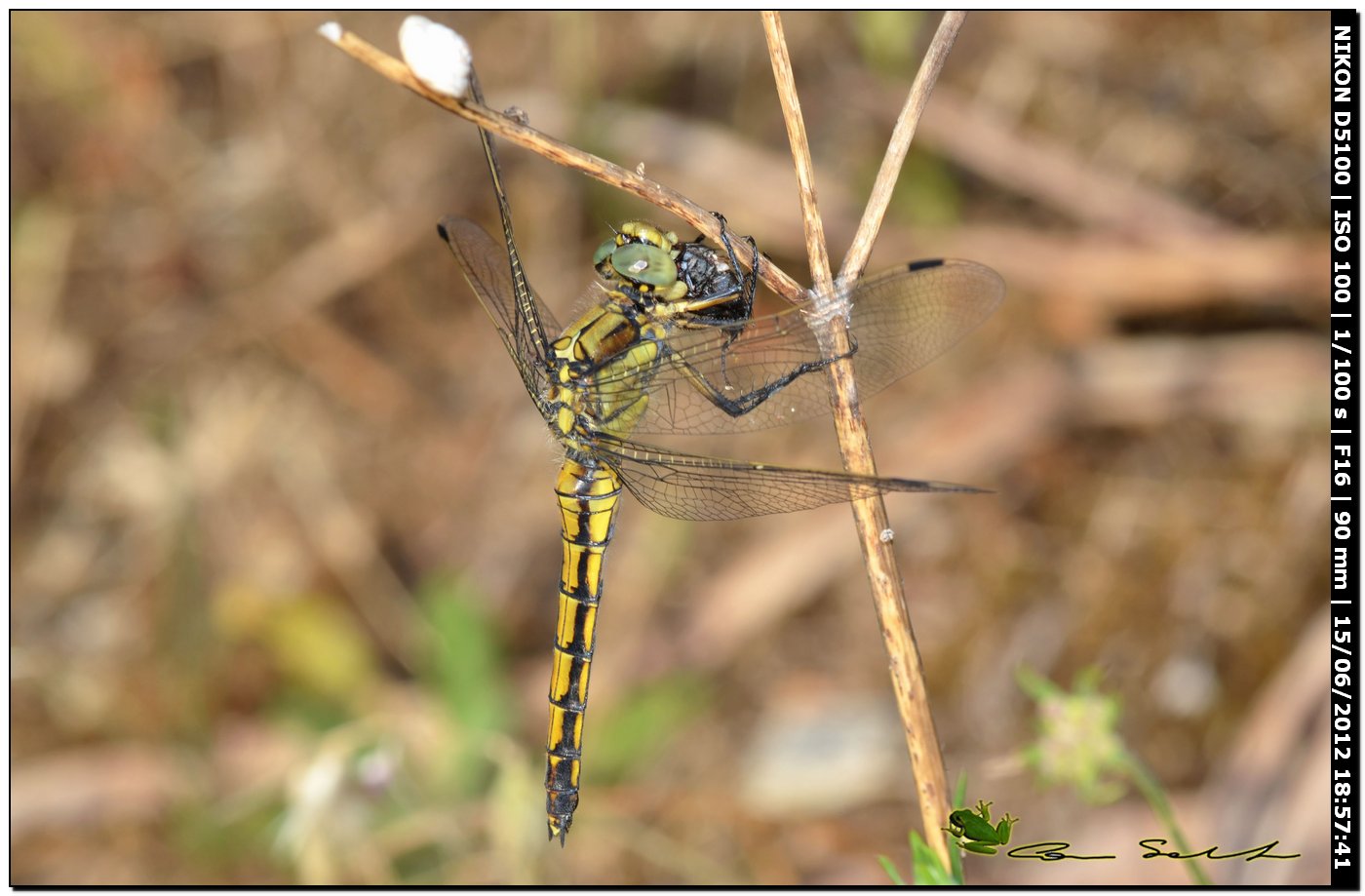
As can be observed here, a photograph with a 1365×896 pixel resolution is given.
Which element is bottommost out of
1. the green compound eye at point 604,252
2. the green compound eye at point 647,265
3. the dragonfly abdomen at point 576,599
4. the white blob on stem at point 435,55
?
the dragonfly abdomen at point 576,599

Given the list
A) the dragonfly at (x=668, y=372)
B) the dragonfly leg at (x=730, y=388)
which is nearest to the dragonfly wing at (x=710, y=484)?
the dragonfly at (x=668, y=372)

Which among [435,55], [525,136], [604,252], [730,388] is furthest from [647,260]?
[435,55]

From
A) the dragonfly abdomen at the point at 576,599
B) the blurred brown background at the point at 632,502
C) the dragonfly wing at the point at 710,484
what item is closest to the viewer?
the dragonfly wing at the point at 710,484

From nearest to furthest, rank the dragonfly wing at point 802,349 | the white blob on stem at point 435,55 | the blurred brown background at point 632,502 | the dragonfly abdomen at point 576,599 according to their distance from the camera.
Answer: the white blob on stem at point 435,55 → the dragonfly wing at point 802,349 → the dragonfly abdomen at point 576,599 → the blurred brown background at point 632,502

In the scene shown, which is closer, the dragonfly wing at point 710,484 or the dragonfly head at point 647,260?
the dragonfly wing at point 710,484

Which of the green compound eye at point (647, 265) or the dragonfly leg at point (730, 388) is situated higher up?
the green compound eye at point (647, 265)

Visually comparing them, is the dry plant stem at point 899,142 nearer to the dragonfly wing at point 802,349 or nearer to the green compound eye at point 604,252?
the dragonfly wing at point 802,349

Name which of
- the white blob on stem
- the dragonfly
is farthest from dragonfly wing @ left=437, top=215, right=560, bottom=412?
the white blob on stem
